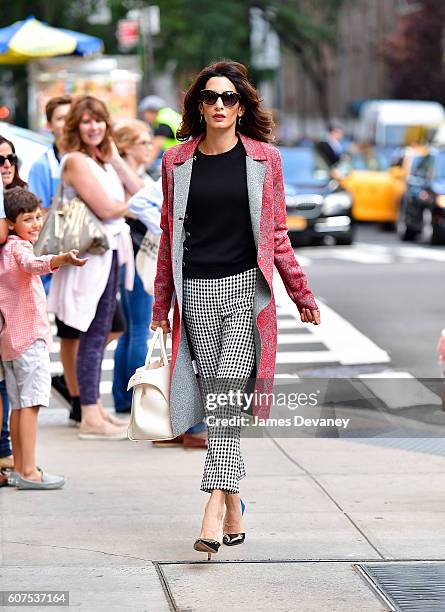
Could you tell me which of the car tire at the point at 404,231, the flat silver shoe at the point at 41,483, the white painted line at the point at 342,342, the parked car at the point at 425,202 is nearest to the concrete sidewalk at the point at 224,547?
the flat silver shoe at the point at 41,483

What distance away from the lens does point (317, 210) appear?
2562 centimetres

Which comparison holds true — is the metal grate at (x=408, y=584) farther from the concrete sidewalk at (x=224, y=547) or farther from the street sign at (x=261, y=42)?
the street sign at (x=261, y=42)

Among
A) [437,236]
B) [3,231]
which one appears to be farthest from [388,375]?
[437,236]

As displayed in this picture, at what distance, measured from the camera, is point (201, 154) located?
6324 millimetres

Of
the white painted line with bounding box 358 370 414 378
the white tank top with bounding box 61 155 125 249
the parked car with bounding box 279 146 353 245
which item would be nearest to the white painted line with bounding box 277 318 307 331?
the white painted line with bounding box 358 370 414 378

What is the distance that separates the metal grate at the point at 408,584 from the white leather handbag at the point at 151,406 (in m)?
0.94

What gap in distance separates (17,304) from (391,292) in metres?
10.6

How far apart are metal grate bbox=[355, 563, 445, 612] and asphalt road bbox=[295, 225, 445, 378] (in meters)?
5.45

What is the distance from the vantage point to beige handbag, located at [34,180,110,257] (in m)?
8.77

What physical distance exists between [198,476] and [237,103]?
234cm

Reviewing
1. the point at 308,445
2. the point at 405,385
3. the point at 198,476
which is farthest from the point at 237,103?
the point at 405,385

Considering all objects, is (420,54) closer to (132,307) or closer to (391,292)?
(391,292)

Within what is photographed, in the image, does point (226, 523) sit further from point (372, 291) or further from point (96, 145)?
point (372, 291)

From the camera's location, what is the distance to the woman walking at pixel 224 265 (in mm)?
6199
